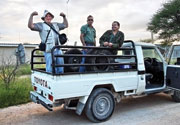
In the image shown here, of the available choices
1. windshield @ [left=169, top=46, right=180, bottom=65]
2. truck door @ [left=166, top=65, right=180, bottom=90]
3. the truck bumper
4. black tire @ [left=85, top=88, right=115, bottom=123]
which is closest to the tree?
windshield @ [left=169, top=46, right=180, bottom=65]

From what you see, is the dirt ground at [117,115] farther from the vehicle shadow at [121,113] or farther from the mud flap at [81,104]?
the mud flap at [81,104]

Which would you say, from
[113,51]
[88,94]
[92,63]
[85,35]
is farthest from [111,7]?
[88,94]

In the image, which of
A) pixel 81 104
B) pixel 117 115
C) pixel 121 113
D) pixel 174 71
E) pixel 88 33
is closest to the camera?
pixel 81 104

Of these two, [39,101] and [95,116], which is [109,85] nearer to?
[95,116]

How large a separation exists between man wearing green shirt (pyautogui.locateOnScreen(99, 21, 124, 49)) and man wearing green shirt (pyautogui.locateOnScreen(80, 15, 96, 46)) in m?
0.28

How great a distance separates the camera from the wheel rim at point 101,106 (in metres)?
3.42

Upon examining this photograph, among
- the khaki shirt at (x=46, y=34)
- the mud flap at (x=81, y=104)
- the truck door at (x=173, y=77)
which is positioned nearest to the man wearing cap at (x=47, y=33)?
the khaki shirt at (x=46, y=34)

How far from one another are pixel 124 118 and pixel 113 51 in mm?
1555

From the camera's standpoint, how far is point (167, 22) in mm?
10766

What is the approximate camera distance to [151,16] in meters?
11.5

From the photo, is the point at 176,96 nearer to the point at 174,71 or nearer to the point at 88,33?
the point at 174,71

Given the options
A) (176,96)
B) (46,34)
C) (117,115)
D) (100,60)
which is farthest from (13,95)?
(176,96)

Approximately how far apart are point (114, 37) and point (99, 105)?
1.66 m

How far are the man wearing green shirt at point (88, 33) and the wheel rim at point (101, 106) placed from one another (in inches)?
64.0
